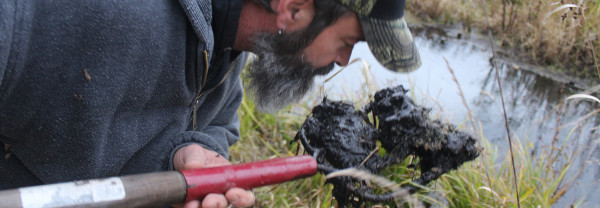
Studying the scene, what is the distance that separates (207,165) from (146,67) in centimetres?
49

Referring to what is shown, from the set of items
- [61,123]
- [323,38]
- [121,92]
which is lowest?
[61,123]

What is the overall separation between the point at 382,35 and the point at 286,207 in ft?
3.89

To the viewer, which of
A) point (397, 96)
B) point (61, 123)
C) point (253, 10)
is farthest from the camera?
point (397, 96)

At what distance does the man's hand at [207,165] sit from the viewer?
5.22 ft

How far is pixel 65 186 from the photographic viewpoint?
1305 millimetres

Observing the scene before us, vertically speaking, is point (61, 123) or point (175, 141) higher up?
point (61, 123)

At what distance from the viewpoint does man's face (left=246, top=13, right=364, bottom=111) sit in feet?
6.33

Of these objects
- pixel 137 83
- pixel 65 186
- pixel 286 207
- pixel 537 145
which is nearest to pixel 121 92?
pixel 137 83

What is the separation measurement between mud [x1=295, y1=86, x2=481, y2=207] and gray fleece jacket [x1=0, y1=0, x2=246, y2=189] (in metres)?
0.49

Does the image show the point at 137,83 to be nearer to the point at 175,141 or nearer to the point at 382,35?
the point at 175,141

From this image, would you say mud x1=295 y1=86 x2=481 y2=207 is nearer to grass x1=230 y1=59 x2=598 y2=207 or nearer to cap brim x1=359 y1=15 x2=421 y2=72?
cap brim x1=359 y1=15 x2=421 y2=72

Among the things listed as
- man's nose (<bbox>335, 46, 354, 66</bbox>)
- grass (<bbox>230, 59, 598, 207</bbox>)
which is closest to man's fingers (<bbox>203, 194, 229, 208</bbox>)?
man's nose (<bbox>335, 46, 354, 66</bbox>)

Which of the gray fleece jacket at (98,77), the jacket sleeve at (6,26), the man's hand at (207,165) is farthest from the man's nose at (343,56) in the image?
the jacket sleeve at (6,26)

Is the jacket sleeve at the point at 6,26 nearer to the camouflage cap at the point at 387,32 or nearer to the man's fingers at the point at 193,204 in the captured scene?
the man's fingers at the point at 193,204
